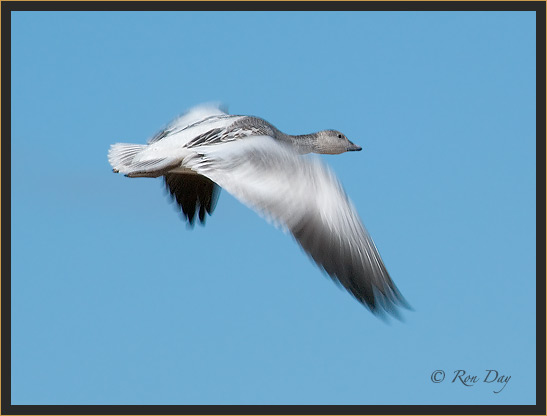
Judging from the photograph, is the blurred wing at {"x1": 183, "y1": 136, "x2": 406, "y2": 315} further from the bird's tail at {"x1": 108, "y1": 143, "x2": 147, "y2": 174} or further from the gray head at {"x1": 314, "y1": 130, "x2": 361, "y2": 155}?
the gray head at {"x1": 314, "y1": 130, "x2": 361, "y2": 155}

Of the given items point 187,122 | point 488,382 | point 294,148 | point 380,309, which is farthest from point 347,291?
point 187,122

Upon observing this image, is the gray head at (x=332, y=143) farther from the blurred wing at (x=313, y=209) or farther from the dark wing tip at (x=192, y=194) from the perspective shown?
the blurred wing at (x=313, y=209)

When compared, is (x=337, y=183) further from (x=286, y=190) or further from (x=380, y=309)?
(x=380, y=309)

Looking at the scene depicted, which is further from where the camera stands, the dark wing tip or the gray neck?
the dark wing tip

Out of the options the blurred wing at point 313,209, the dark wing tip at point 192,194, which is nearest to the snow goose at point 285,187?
the blurred wing at point 313,209

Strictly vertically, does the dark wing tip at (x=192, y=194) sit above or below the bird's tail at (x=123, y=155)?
below

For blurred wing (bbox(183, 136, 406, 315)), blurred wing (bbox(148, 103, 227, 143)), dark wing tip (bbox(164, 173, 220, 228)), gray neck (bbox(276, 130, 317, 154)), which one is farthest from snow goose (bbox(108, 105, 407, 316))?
dark wing tip (bbox(164, 173, 220, 228))

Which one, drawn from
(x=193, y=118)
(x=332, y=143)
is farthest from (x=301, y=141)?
(x=193, y=118)
